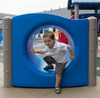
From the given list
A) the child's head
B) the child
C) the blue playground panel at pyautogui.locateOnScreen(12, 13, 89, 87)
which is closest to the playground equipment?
the blue playground panel at pyautogui.locateOnScreen(12, 13, 89, 87)

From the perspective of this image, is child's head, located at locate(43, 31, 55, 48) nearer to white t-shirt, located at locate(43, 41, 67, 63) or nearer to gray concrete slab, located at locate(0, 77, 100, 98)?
white t-shirt, located at locate(43, 41, 67, 63)

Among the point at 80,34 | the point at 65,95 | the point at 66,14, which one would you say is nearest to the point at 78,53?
the point at 80,34

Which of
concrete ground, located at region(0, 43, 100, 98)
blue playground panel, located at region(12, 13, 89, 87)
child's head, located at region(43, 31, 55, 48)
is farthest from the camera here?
blue playground panel, located at region(12, 13, 89, 87)

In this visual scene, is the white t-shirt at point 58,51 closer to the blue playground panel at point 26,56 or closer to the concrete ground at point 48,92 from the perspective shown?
the blue playground panel at point 26,56

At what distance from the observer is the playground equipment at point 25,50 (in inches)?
94.3

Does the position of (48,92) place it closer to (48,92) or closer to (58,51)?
(48,92)

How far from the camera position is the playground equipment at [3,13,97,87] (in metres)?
2.39

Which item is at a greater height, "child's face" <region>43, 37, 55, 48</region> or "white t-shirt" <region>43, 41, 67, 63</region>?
"child's face" <region>43, 37, 55, 48</region>

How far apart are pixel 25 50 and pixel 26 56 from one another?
10cm

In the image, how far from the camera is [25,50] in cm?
247

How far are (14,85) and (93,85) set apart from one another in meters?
1.32

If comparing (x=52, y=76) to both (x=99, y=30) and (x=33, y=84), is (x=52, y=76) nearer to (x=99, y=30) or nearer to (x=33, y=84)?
(x=33, y=84)

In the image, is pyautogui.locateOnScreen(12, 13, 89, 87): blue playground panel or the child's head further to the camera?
pyautogui.locateOnScreen(12, 13, 89, 87): blue playground panel

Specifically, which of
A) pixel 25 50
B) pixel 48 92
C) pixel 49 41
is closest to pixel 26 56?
pixel 25 50
